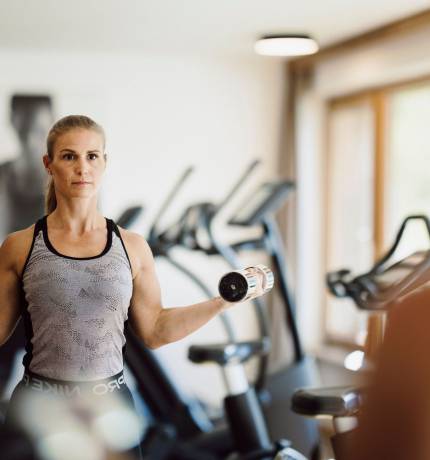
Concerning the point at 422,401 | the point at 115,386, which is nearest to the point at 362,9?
the point at 115,386

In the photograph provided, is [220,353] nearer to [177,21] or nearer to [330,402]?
[330,402]

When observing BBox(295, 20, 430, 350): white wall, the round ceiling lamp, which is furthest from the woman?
BBox(295, 20, 430, 350): white wall

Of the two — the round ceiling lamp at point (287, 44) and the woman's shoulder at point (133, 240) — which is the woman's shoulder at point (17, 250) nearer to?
the woman's shoulder at point (133, 240)

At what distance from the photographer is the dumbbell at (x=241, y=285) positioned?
1.61m

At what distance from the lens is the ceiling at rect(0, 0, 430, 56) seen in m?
3.78

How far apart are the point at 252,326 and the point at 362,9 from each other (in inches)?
92.4

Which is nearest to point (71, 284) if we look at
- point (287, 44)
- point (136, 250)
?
point (136, 250)

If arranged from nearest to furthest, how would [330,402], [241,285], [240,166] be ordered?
1. [241,285]
2. [330,402]
3. [240,166]

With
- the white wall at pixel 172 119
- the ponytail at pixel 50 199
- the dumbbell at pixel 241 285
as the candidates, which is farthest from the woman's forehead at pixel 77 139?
the white wall at pixel 172 119

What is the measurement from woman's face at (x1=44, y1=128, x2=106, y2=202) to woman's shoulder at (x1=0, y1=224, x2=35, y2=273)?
5.3 inches

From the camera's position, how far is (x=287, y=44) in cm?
363

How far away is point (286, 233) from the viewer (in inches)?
207

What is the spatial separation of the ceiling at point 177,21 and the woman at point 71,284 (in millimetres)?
2246

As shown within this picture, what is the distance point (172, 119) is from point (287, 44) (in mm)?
Result: 1546
